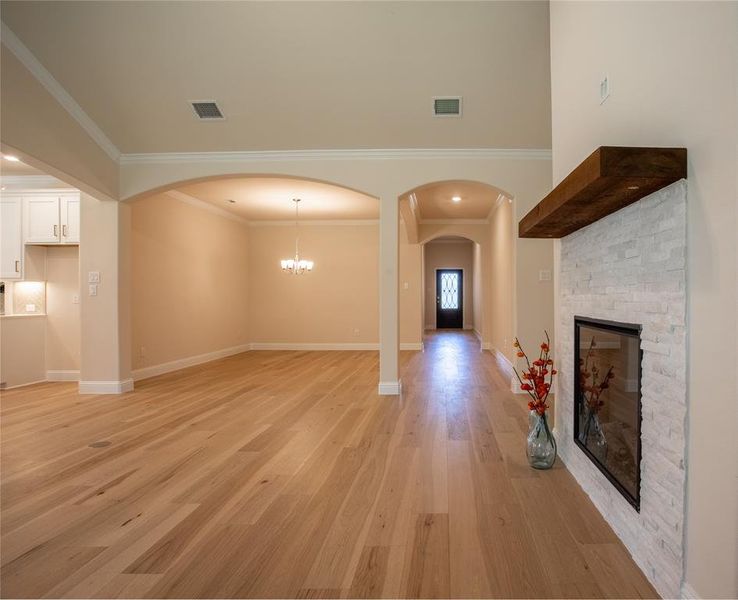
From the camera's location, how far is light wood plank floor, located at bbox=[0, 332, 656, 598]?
5.87 feet

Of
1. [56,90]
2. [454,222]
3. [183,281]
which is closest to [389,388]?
[183,281]

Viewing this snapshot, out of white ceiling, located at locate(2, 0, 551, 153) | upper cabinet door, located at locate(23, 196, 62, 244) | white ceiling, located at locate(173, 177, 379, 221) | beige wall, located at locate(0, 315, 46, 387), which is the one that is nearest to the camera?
white ceiling, located at locate(2, 0, 551, 153)

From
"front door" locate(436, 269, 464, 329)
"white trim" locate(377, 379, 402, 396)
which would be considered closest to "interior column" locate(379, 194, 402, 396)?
"white trim" locate(377, 379, 402, 396)

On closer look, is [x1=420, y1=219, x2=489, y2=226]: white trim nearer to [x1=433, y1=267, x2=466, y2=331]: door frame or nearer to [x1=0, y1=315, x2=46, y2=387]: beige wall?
[x1=433, y1=267, x2=466, y2=331]: door frame

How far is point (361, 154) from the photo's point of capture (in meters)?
5.34

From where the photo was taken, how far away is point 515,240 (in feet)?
18.0

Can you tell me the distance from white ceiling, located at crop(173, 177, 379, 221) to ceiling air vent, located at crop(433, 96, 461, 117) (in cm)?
192

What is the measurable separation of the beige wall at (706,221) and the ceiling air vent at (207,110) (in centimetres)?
398

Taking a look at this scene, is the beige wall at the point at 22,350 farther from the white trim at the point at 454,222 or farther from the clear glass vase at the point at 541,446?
the white trim at the point at 454,222

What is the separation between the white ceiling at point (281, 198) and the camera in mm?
6867

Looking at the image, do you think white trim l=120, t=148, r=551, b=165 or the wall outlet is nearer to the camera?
the wall outlet

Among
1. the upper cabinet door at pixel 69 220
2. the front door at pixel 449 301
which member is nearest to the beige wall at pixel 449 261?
the front door at pixel 449 301

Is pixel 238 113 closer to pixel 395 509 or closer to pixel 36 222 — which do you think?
pixel 36 222

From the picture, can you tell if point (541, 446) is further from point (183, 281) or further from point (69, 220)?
point (69, 220)
